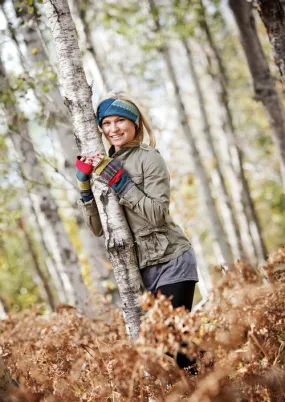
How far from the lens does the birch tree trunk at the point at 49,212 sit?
7.55 m

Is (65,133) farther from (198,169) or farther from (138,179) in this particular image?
(198,169)

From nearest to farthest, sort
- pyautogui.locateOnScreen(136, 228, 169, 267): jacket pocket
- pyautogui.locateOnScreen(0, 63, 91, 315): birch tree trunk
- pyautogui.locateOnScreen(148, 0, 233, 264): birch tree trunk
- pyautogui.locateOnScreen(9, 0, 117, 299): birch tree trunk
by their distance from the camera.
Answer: pyautogui.locateOnScreen(136, 228, 169, 267): jacket pocket → pyautogui.locateOnScreen(9, 0, 117, 299): birch tree trunk → pyautogui.locateOnScreen(0, 63, 91, 315): birch tree trunk → pyautogui.locateOnScreen(148, 0, 233, 264): birch tree trunk

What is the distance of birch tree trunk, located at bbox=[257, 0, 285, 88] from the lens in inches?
201

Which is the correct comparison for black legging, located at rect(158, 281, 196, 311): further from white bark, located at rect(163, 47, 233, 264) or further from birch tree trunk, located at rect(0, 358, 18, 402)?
white bark, located at rect(163, 47, 233, 264)

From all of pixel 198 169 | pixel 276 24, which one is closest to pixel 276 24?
pixel 276 24

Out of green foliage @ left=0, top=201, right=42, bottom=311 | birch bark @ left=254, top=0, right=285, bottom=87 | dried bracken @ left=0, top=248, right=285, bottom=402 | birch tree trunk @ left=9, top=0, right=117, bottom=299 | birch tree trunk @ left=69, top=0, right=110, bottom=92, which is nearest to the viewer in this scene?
dried bracken @ left=0, top=248, right=285, bottom=402

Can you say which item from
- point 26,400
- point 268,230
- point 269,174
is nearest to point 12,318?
point 26,400

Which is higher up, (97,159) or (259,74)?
(259,74)

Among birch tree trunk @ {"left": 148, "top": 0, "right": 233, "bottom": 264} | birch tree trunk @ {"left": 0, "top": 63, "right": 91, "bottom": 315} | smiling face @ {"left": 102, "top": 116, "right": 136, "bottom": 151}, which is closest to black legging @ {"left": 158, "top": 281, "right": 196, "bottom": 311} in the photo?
smiling face @ {"left": 102, "top": 116, "right": 136, "bottom": 151}

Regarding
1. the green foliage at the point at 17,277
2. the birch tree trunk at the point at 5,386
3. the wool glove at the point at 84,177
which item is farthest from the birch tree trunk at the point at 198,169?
the green foliage at the point at 17,277

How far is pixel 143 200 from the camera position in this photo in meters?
3.39

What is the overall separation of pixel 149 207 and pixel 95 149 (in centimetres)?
67

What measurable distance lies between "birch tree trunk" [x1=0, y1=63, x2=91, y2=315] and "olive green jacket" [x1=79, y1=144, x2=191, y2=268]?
4.11 meters

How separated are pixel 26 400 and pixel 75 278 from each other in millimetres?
5041
